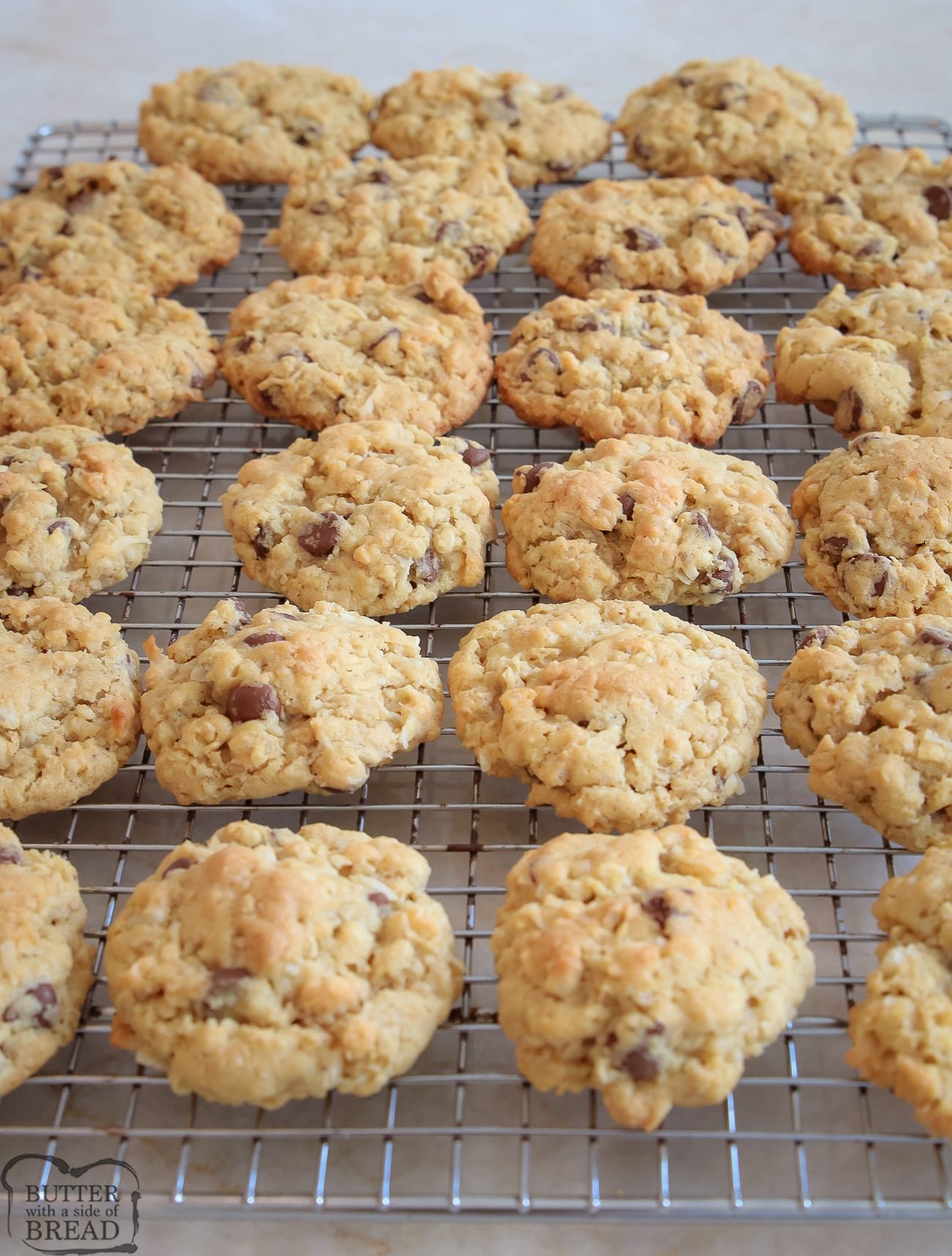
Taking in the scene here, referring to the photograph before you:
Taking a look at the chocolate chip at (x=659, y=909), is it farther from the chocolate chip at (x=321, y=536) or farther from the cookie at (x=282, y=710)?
the chocolate chip at (x=321, y=536)

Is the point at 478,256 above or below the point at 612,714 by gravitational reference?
above

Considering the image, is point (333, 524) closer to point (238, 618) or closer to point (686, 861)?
point (238, 618)

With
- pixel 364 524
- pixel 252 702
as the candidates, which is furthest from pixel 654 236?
pixel 252 702

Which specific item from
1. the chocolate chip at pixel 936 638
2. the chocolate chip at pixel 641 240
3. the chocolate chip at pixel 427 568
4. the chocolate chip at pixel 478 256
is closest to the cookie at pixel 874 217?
the chocolate chip at pixel 641 240

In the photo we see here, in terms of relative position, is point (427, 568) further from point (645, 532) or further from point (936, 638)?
point (936, 638)

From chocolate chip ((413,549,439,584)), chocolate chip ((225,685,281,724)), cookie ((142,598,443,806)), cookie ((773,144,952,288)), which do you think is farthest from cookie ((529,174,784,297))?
chocolate chip ((225,685,281,724))

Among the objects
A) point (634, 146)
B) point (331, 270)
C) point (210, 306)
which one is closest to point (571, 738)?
point (331, 270)
